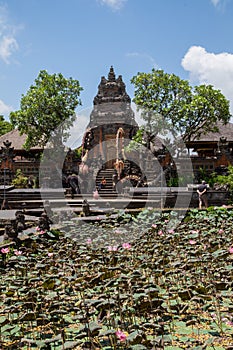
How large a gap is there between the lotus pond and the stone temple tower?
2442 cm

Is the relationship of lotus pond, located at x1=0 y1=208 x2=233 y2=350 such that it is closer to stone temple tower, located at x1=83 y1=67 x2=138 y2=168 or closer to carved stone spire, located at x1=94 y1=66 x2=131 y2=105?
stone temple tower, located at x1=83 y1=67 x2=138 y2=168

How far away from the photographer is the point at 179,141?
29.9 metres

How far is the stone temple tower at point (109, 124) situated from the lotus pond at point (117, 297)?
24.4m

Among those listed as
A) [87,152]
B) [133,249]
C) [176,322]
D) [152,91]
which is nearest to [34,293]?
[176,322]

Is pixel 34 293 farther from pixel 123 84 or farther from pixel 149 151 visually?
pixel 123 84

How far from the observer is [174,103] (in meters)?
27.5

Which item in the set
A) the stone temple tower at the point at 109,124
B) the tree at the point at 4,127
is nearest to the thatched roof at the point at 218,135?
the stone temple tower at the point at 109,124

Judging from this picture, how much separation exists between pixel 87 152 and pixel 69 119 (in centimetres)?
327

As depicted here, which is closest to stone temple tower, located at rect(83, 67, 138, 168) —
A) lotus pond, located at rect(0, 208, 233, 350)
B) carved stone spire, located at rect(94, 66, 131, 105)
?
carved stone spire, located at rect(94, 66, 131, 105)

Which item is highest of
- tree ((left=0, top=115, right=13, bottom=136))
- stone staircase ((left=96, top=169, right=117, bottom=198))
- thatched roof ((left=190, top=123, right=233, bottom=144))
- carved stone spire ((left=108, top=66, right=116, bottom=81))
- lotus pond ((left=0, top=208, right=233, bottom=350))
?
carved stone spire ((left=108, top=66, right=116, bottom=81))

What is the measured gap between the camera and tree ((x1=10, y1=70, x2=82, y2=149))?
3056cm

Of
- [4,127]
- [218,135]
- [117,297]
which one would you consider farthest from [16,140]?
[117,297]

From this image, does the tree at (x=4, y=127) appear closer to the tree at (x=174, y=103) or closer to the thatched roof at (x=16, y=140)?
the thatched roof at (x=16, y=140)

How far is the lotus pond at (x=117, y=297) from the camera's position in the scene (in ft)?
12.2
